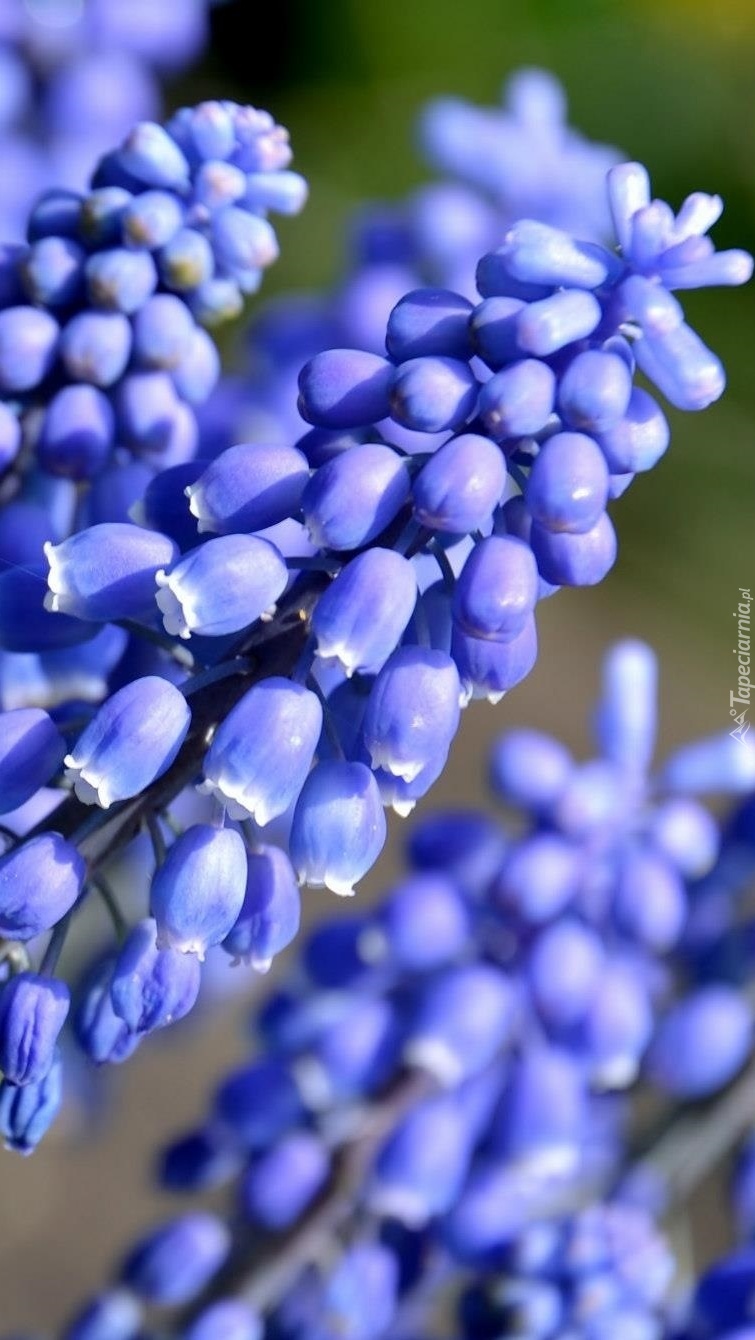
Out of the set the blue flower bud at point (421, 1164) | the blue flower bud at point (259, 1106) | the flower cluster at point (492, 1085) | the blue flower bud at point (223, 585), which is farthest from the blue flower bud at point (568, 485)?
the blue flower bud at point (259, 1106)

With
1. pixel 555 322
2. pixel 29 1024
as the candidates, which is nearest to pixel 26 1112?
pixel 29 1024

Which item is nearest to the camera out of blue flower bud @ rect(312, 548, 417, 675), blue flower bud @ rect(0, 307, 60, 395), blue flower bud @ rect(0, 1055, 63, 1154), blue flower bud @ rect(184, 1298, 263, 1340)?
blue flower bud @ rect(312, 548, 417, 675)

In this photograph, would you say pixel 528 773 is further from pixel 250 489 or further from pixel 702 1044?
pixel 250 489

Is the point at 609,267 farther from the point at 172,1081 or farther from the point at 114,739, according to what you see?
the point at 172,1081

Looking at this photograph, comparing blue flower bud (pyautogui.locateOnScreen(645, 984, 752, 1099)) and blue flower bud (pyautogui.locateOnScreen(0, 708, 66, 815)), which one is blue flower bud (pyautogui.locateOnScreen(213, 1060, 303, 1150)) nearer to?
blue flower bud (pyautogui.locateOnScreen(645, 984, 752, 1099))

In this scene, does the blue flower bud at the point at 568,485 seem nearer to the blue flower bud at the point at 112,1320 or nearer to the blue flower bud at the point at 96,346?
the blue flower bud at the point at 96,346

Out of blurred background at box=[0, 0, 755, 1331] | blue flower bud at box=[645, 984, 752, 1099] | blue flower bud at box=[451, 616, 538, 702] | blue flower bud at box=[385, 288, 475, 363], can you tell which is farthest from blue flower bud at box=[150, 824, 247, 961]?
blue flower bud at box=[645, 984, 752, 1099]
